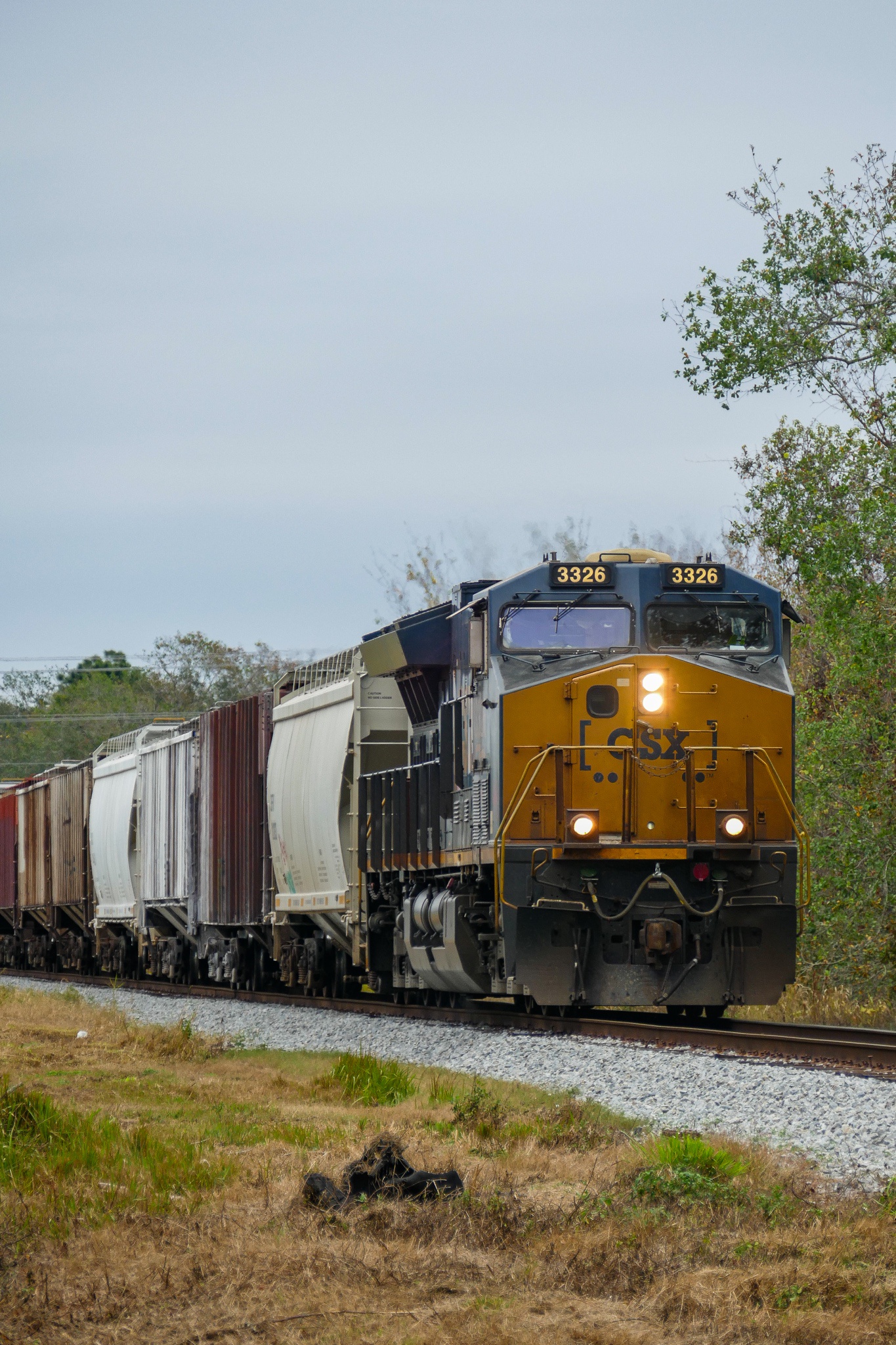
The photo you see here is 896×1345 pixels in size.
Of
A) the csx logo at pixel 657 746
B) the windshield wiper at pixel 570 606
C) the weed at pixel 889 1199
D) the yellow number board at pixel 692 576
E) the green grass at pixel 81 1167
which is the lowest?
the green grass at pixel 81 1167

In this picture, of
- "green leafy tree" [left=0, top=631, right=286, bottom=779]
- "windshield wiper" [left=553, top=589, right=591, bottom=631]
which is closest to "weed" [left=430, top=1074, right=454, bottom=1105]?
"windshield wiper" [left=553, top=589, right=591, bottom=631]

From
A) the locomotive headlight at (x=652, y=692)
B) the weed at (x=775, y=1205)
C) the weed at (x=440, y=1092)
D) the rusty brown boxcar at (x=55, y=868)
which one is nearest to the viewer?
the weed at (x=775, y=1205)

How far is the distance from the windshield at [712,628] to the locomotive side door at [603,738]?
64 cm

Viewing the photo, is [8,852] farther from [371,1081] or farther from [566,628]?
[371,1081]

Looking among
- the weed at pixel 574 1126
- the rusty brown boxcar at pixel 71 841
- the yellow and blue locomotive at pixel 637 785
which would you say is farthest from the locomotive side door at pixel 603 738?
the rusty brown boxcar at pixel 71 841

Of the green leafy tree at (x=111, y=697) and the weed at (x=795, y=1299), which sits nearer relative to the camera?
the weed at (x=795, y=1299)

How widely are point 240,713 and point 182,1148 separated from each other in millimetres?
16272

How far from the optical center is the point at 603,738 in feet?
46.3

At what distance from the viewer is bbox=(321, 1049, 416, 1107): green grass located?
Result: 11.1m

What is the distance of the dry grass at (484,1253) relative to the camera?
5.42m

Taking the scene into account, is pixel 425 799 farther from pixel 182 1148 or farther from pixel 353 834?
pixel 182 1148

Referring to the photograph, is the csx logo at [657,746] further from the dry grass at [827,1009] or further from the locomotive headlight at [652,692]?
the dry grass at [827,1009]

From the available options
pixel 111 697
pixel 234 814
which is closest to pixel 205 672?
pixel 111 697

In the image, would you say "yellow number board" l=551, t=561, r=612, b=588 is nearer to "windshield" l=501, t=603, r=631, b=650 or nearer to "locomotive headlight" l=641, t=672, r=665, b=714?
"windshield" l=501, t=603, r=631, b=650
